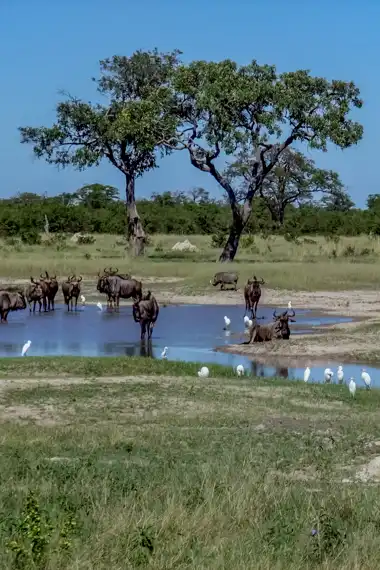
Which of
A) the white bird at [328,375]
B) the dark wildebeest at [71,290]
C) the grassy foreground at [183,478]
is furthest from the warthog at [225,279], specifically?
the grassy foreground at [183,478]

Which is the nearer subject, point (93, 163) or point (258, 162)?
point (258, 162)

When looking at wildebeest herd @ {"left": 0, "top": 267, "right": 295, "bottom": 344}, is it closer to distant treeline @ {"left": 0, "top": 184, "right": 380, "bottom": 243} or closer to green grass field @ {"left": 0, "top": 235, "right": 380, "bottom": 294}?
green grass field @ {"left": 0, "top": 235, "right": 380, "bottom": 294}

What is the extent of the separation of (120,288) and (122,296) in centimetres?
26

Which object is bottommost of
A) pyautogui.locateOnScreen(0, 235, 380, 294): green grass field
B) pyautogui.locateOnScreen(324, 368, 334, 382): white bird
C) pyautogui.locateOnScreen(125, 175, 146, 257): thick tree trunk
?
pyautogui.locateOnScreen(324, 368, 334, 382): white bird

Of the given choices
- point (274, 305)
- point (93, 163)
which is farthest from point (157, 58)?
point (274, 305)

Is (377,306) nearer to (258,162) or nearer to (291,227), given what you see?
(258,162)

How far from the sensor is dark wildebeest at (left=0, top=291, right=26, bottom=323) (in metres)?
27.2

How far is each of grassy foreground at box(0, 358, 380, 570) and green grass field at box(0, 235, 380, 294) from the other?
77.8 ft

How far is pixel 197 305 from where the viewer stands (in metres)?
33.7

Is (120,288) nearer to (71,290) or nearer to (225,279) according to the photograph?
(71,290)

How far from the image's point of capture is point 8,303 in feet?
89.8

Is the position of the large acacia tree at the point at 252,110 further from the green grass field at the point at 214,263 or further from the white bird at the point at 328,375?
the white bird at the point at 328,375

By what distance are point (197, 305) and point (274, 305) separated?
2.38m

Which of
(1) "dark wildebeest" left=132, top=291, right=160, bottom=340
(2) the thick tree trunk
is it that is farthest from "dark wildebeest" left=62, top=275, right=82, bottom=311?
(2) the thick tree trunk
